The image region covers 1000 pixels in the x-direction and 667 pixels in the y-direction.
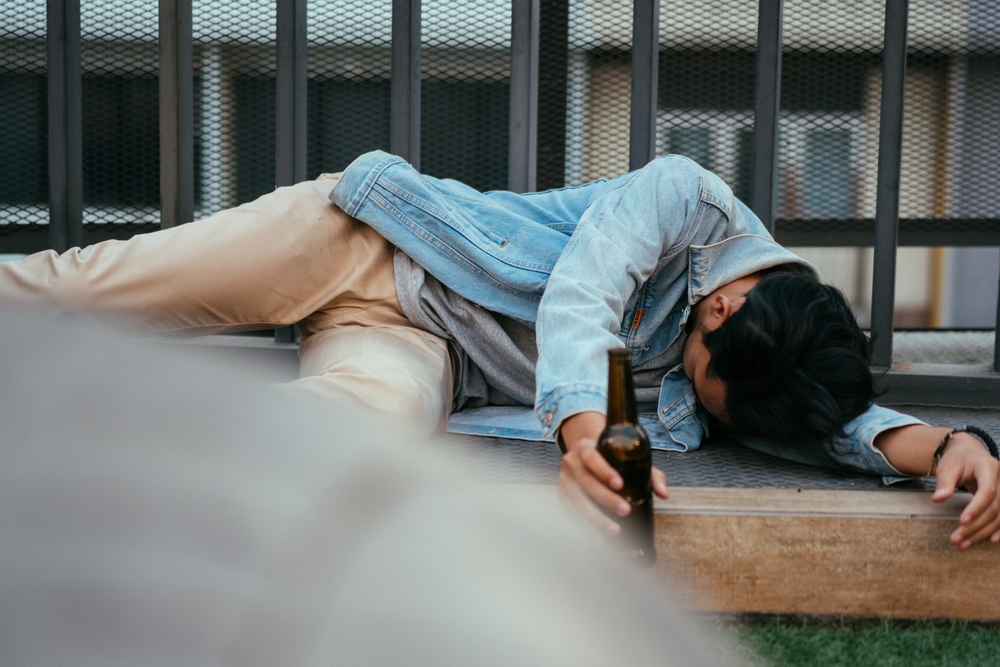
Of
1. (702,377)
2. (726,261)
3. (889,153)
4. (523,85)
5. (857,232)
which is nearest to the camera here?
(702,377)

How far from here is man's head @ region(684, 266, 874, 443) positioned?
177 cm

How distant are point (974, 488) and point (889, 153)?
1373 millimetres

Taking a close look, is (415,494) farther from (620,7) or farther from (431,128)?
(620,7)

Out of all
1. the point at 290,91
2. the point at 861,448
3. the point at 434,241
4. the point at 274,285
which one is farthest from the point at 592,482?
the point at 290,91

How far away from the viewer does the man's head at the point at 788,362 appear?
1774 millimetres

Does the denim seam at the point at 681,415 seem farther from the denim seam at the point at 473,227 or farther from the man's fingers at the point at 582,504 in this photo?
the man's fingers at the point at 582,504

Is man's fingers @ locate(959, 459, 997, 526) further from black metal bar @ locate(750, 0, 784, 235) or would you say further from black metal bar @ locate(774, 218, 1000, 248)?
black metal bar @ locate(774, 218, 1000, 248)

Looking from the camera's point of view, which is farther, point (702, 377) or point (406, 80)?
point (406, 80)

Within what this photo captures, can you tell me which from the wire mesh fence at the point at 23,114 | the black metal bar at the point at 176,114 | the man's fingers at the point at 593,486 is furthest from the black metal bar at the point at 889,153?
the wire mesh fence at the point at 23,114

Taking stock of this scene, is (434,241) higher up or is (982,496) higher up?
(434,241)

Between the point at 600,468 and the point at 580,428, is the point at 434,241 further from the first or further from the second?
the point at 600,468

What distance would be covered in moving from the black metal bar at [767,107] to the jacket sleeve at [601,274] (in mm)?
781

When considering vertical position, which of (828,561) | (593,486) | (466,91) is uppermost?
(466,91)

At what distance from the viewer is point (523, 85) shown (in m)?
2.77
